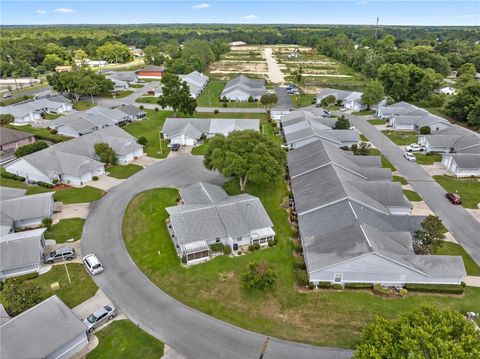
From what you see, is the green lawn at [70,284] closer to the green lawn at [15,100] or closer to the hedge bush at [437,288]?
the hedge bush at [437,288]

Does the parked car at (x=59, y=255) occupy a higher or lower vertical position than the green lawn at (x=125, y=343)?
higher

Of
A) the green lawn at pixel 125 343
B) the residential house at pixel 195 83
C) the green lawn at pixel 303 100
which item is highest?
the residential house at pixel 195 83

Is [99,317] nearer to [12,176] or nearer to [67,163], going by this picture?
[67,163]

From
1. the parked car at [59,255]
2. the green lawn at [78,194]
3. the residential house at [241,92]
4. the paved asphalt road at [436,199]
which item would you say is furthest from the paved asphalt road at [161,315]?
the residential house at [241,92]

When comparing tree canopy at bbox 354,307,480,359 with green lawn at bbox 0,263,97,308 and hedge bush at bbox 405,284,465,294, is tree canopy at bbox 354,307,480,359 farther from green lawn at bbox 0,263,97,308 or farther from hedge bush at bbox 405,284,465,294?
green lawn at bbox 0,263,97,308

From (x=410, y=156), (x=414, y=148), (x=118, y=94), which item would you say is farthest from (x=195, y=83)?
(x=410, y=156)

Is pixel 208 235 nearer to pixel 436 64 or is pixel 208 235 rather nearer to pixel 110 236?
pixel 110 236
